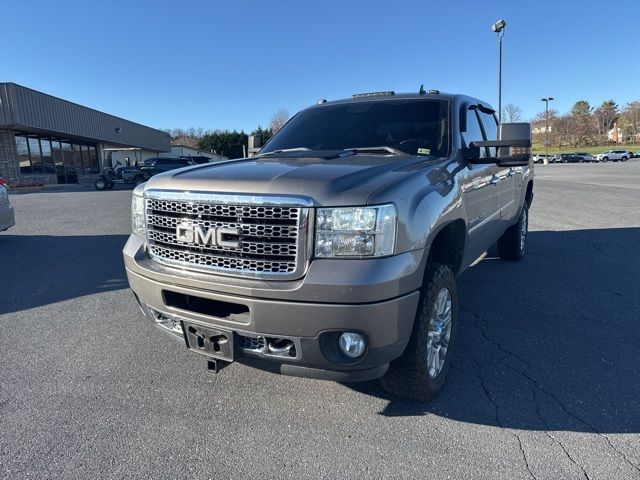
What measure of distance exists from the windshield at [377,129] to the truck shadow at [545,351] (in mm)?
1643

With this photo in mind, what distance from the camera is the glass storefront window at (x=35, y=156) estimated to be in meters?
28.5

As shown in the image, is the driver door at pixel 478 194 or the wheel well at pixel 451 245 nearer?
the wheel well at pixel 451 245

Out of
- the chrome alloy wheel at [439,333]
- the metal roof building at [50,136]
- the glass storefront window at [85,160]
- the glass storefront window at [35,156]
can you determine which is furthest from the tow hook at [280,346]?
→ the glass storefront window at [85,160]

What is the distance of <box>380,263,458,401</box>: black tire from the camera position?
8.37 feet

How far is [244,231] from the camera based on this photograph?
2352 millimetres

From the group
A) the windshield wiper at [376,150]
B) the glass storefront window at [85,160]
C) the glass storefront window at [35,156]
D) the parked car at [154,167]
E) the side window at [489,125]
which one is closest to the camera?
the windshield wiper at [376,150]

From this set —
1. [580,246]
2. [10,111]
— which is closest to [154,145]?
[10,111]

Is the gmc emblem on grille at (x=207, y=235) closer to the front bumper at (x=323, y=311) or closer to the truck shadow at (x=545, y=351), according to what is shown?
the front bumper at (x=323, y=311)

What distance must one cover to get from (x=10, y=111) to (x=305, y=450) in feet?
94.5

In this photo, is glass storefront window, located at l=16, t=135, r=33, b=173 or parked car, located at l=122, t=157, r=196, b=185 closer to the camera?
parked car, located at l=122, t=157, r=196, b=185

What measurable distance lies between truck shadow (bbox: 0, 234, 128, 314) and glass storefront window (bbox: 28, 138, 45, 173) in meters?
23.4

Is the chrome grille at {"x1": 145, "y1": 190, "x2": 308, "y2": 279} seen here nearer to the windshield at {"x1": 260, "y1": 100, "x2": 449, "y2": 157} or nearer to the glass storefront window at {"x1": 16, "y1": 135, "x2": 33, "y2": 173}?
the windshield at {"x1": 260, "y1": 100, "x2": 449, "y2": 157}

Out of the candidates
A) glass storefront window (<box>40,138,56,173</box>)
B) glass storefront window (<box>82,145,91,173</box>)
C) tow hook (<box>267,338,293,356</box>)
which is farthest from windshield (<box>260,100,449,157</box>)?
glass storefront window (<box>82,145,91,173</box>)

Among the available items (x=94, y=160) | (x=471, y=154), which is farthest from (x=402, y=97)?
(x=94, y=160)
